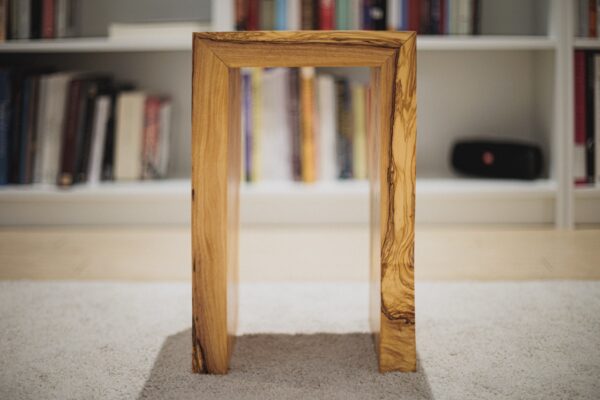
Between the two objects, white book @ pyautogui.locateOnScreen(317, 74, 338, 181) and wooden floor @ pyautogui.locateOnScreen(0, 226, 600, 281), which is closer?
wooden floor @ pyautogui.locateOnScreen(0, 226, 600, 281)

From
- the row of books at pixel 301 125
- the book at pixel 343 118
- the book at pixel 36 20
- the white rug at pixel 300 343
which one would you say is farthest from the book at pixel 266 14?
the white rug at pixel 300 343

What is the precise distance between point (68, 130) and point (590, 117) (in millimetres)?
1382

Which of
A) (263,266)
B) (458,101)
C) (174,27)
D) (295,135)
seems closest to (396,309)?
(263,266)

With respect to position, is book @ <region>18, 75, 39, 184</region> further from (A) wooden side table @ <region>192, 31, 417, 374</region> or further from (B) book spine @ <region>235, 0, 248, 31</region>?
(A) wooden side table @ <region>192, 31, 417, 374</region>

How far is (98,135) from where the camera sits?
182cm

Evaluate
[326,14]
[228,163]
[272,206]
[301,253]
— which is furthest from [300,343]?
[326,14]

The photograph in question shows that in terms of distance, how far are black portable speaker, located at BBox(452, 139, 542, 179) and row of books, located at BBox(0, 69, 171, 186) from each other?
0.90 meters

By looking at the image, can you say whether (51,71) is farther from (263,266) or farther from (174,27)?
(263,266)

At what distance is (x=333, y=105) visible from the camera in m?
1.81

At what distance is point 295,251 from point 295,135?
0.38 metres

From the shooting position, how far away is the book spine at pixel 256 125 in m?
1.77

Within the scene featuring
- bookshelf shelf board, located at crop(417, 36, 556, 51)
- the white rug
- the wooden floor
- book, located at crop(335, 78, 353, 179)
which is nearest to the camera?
the white rug

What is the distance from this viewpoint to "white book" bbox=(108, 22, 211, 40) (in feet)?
5.78

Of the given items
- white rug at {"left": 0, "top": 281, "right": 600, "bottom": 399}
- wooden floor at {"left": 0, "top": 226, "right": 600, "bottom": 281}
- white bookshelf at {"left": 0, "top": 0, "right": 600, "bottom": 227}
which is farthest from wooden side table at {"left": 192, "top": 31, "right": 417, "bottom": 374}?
white bookshelf at {"left": 0, "top": 0, "right": 600, "bottom": 227}
